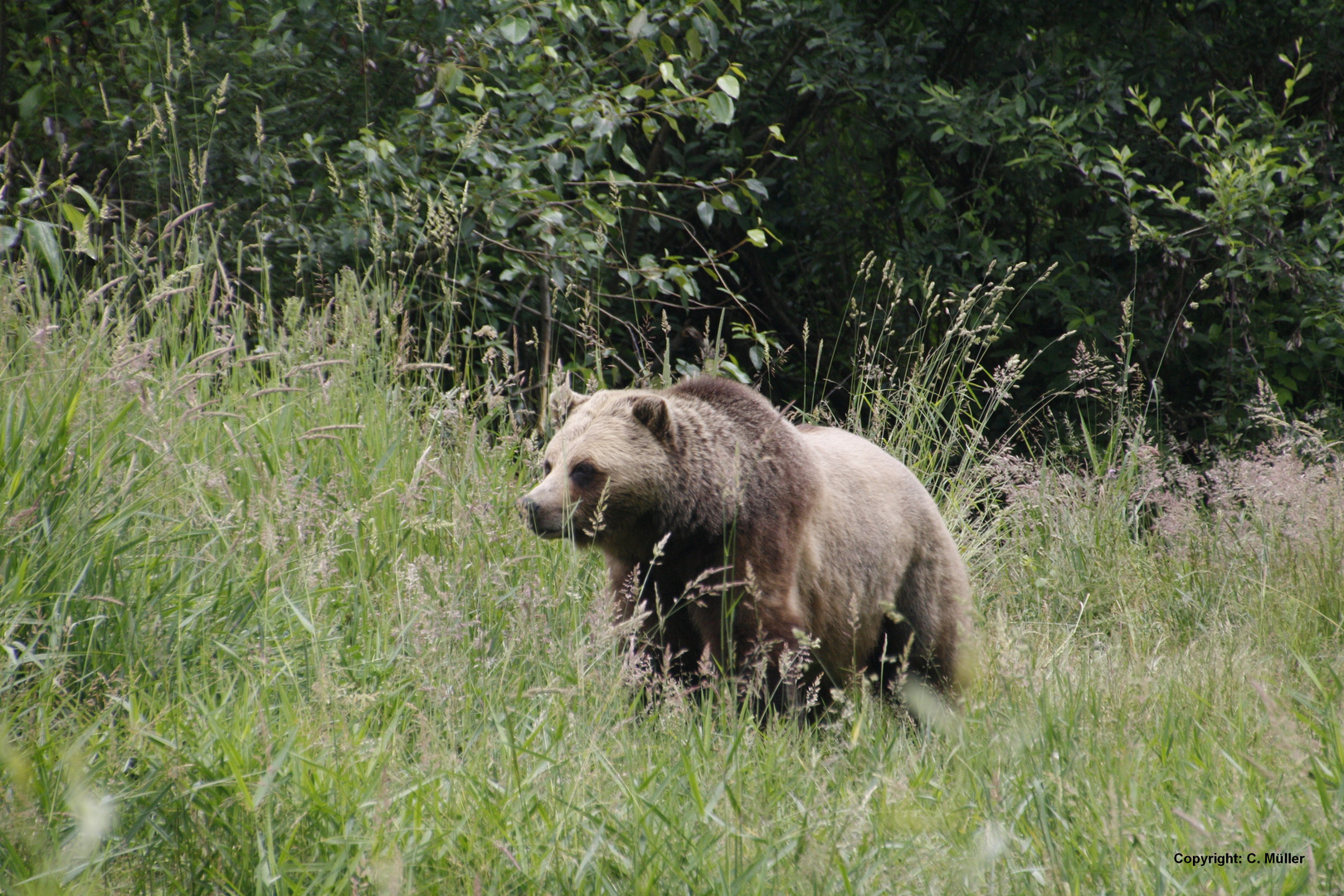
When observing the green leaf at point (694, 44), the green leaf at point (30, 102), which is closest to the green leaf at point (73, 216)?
the green leaf at point (30, 102)

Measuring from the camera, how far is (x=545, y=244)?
553 cm

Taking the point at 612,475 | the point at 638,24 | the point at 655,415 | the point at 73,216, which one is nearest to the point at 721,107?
the point at 638,24

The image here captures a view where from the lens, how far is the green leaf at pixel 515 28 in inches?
193

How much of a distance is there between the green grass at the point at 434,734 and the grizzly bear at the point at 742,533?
0.29 meters

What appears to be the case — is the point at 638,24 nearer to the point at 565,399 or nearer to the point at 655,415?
the point at 565,399

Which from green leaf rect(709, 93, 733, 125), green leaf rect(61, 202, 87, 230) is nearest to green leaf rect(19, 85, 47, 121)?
green leaf rect(61, 202, 87, 230)

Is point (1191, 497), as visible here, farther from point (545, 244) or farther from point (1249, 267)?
point (545, 244)

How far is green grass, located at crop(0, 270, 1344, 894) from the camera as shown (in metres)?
1.92

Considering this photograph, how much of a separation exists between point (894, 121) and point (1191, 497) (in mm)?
4390

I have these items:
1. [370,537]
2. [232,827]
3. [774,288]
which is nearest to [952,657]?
[370,537]

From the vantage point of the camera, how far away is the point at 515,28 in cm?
491

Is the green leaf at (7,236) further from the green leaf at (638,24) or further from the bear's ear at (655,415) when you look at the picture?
the green leaf at (638,24)

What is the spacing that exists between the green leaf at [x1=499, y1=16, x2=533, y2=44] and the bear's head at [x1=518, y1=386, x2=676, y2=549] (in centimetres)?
213

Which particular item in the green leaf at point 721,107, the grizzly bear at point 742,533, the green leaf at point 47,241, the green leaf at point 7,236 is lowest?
the grizzly bear at point 742,533
